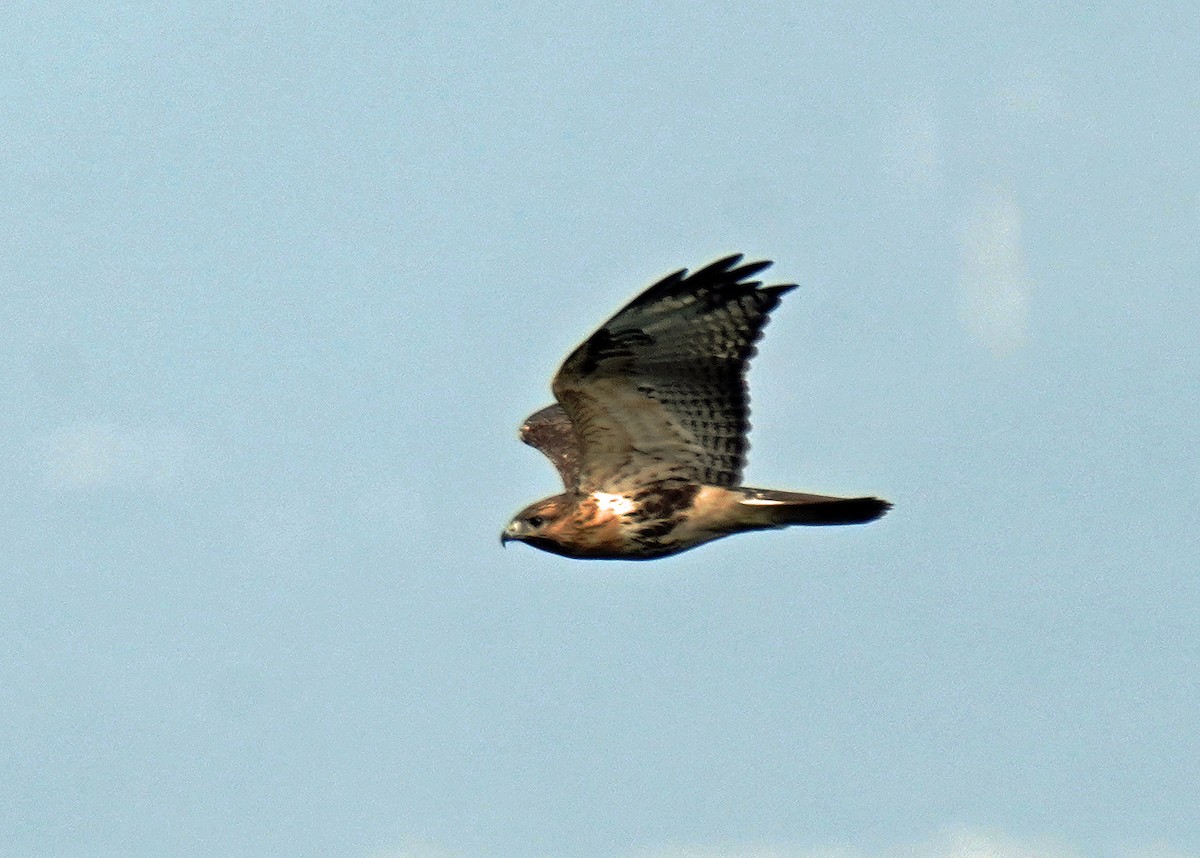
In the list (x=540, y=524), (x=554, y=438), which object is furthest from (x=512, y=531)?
(x=554, y=438)

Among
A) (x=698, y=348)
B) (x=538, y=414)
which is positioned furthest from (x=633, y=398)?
(x=538, y=414)

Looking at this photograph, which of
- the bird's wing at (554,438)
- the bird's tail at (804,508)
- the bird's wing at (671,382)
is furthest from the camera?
the bird's wing at (554,438)

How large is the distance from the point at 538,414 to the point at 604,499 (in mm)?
2736

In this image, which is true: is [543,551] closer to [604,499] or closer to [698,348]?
[604,499]

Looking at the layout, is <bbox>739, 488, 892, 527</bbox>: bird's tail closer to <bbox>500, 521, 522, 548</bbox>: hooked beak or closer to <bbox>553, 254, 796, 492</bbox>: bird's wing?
<bbox>553, 254, 796, 492</bbox>: bird's wing

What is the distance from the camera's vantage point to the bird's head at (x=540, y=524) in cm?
1506

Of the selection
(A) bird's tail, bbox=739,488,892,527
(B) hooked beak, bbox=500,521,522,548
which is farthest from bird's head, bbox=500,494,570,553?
(A) bird's tail, bbox=739,488,892,527

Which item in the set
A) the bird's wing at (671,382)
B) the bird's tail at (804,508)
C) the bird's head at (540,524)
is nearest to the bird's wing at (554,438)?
the bird's head at (540,524)

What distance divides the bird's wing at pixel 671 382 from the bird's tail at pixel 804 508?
223mm

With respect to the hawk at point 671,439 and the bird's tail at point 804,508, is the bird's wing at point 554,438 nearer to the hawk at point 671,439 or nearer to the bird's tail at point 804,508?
the hawk at point 671,439

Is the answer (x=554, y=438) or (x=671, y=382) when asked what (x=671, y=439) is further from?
(x=554, y=438)

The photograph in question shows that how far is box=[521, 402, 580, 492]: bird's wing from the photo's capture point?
1670 centimetres

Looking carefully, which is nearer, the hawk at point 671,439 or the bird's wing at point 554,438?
the hawk at point 671,439

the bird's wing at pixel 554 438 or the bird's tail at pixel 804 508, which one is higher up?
the bird's wing at pixel 554 438
